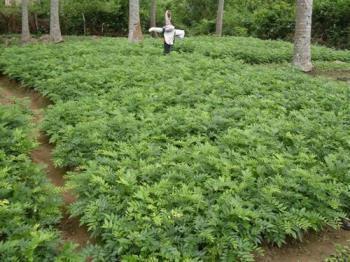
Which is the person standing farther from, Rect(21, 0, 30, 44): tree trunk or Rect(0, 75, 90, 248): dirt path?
Rect(21, 0, 30, 44): tree trunk

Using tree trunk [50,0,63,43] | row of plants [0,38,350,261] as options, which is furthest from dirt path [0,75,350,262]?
tree trunk [50,0,63,43]

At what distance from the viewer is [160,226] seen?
456cm

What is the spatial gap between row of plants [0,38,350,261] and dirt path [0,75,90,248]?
23cm

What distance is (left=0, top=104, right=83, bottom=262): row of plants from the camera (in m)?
4.13

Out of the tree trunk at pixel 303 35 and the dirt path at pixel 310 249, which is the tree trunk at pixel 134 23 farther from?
the dirt path at pixel 310 249

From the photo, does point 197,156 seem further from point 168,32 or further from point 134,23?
point 134,23

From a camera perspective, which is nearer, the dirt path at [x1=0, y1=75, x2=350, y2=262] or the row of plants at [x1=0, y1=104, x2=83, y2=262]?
the row of plants at [x1=0, y1=104, x2=83, y2=262]

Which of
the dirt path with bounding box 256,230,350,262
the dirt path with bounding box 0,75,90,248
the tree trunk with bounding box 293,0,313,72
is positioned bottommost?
the dirt path with bounding box 256,230,350,262

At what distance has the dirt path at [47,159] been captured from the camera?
16.5 ft

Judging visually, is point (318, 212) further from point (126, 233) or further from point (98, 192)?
point (98, 192)

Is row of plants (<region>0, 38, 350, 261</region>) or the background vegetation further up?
the background vegetation

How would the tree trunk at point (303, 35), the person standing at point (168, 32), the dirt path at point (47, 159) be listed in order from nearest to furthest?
the dirt path at point (47, 159), the tree trunk at point (303, 35), the person standing at point (168, 32)

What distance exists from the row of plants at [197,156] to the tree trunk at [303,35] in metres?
2.63

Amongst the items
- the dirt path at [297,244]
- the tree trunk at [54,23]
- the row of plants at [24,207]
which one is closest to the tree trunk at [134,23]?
the tree trunk at [54,23]
